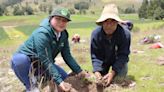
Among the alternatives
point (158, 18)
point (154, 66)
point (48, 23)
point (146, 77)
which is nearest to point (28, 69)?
point (48, 23)

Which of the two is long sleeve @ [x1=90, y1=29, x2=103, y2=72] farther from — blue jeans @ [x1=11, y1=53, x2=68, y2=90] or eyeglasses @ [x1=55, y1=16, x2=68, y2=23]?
blue jeans @ [x1=11, y1=53, x2=68, y2=90]

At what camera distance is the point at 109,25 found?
6.57 meters

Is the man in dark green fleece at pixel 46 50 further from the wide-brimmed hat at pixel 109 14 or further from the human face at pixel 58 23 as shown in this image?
the wide-brimmed hat at pixel 109 14

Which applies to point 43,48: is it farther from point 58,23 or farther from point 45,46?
point 58,23

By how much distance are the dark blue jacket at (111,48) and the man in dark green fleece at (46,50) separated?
717 millimetres

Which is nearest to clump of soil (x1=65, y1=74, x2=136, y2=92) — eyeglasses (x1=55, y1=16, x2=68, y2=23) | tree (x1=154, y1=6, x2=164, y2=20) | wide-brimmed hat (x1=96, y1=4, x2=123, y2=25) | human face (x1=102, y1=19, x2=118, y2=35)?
human face (x1=102, y1=19, x2=118, y2=35)

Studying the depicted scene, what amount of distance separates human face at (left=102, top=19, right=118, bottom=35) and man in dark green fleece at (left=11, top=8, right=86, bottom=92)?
2.48ft

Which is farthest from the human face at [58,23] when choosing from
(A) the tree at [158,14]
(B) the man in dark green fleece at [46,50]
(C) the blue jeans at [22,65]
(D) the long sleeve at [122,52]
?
(A) the tree at [158,14]

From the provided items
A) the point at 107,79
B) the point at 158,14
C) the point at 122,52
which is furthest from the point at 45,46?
the point at 158,14

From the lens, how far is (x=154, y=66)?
31.0 ft

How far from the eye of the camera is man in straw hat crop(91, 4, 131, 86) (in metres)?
6.62

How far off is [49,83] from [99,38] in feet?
4.55

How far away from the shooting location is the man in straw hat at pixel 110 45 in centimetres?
662

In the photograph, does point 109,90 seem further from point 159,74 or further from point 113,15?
point 159,74
